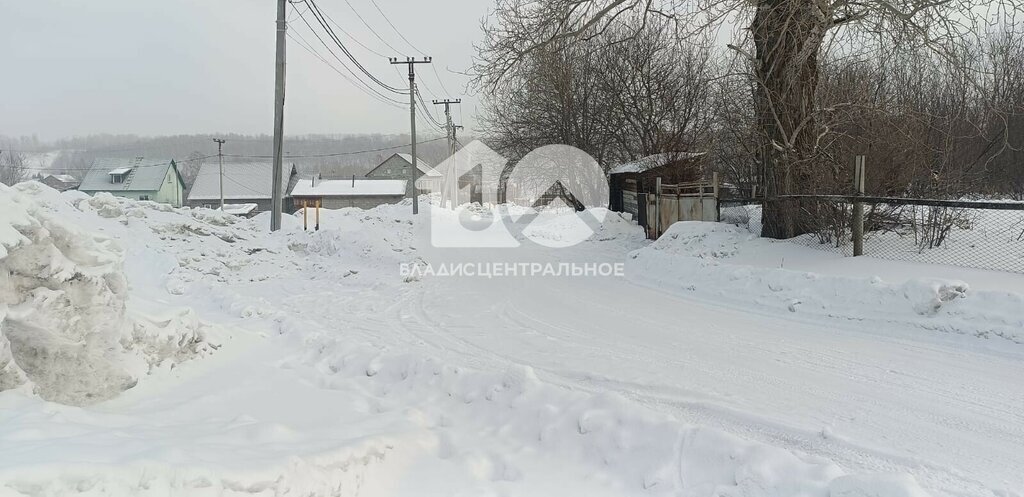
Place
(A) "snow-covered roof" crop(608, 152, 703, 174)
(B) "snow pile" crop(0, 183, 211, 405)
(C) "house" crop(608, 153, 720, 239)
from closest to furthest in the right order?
(B) "snow pile" crop(0, 183, 211, 405)
(C) "house" crop(608, 153, 720, 239)
(A) "snow-covered roof" crop(608, 152, 703, 174)

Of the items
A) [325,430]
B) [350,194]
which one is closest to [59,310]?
[325,430]

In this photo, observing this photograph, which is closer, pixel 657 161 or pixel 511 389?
pixel 511 389

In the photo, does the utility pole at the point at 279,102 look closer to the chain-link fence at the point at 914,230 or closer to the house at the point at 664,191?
the house at the point at 664,191

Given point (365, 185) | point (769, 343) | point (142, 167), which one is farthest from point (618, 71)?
point (142, 167)

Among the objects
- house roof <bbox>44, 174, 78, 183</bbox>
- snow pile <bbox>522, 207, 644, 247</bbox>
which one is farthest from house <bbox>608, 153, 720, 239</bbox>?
house roof <bbox>44, 174, 78, 183</bbox>

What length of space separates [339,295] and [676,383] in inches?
260

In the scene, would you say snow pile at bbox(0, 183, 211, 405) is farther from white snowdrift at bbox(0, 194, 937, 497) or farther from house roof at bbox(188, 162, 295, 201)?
house roof at bbox(188, 162, 295, 201)

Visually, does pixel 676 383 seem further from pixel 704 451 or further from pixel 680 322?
pixel 680 322

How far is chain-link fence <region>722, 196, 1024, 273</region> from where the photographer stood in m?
8.36

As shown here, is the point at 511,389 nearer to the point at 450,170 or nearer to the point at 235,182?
the point at 450,170

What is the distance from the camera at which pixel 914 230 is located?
938 cm

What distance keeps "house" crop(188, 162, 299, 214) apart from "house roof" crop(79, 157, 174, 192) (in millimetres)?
7681

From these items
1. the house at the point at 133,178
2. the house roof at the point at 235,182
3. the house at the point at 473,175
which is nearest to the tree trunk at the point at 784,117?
the house at the point at 473,175

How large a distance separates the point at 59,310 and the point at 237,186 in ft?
254
